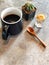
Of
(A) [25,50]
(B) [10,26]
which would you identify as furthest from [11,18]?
(A) [25,50]

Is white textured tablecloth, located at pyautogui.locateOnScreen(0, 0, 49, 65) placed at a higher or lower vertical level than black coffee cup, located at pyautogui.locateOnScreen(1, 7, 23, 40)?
lower

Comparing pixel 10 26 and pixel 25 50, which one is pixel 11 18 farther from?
pixel 25 50

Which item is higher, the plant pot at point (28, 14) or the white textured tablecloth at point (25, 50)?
the plant pot at point (28, 14)

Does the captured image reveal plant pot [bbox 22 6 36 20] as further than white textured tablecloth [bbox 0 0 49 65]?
Yes

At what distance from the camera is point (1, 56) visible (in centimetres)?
73

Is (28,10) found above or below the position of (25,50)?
above

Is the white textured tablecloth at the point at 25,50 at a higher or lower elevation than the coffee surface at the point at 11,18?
lower

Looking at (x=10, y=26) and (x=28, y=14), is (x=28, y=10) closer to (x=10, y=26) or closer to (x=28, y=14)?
(x=28, y=14)

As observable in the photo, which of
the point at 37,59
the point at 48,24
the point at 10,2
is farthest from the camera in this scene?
the point at 10,2

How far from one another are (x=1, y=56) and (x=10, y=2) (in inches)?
14.0

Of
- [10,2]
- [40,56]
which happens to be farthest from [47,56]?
[10,2]

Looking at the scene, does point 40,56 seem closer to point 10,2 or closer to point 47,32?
point 47,32

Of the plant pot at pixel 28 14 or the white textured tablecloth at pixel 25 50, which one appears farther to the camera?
the plant pot at pixel 28 14

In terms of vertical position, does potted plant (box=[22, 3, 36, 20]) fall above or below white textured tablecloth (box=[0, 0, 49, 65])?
above
